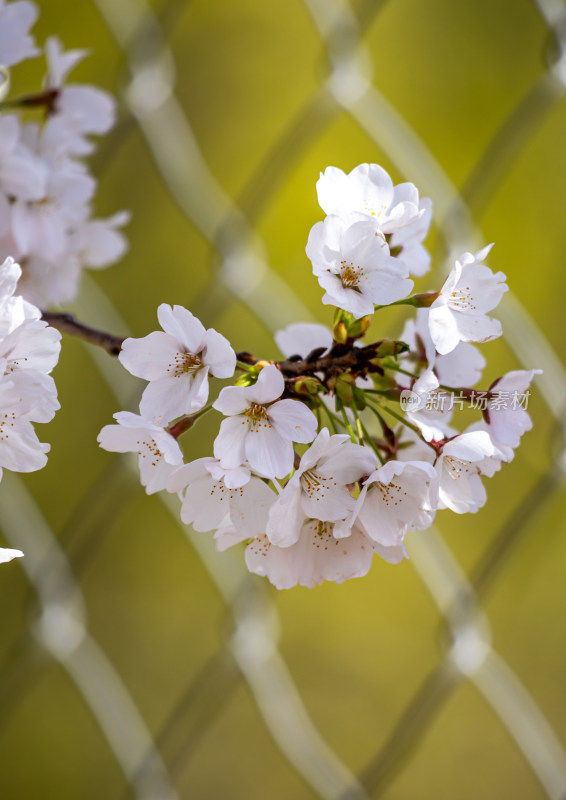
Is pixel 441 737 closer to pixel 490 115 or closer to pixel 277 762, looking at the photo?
pixel 277 762

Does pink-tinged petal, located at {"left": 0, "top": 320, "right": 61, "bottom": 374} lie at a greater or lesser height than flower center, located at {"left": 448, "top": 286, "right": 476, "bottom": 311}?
greater

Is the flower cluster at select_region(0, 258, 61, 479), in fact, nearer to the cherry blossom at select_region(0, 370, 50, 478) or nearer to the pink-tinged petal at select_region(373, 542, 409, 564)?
the cherry blossom at select_region(0, 370, 50, 478)

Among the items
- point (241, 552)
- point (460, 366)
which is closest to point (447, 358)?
point (460, 366)

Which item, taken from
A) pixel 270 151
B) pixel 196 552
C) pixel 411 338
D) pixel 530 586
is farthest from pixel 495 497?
pixel 411 338

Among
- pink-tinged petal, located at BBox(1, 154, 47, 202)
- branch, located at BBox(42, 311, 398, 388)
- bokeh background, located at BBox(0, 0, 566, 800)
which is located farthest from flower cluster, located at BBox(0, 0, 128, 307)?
bokeh background, located at BBox(0, 0, 566, 800)

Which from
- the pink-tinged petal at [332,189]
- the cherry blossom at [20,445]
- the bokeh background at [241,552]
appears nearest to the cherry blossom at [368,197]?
the pink-tinged petal at [332,189]

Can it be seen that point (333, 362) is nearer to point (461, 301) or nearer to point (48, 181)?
point (461, 301)

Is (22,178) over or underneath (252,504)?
over
